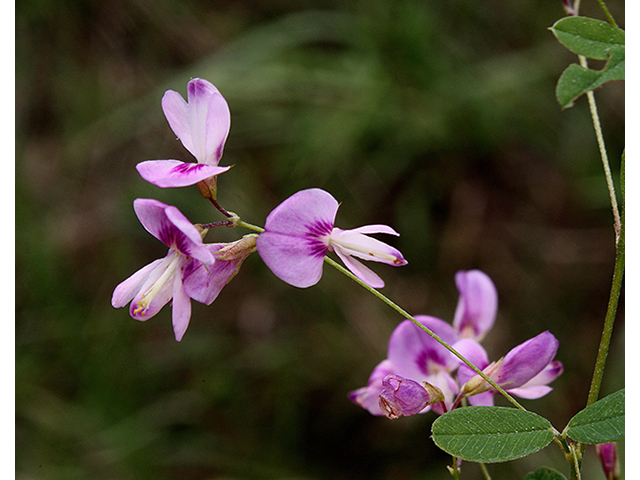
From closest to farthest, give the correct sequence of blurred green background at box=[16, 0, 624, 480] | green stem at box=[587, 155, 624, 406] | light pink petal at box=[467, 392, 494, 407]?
green stem at box=[587, 155, 624, 406] < light pink petal at box=[467, 392, 494, 407] < blurred green background at box=[16, 0, 624, 480]

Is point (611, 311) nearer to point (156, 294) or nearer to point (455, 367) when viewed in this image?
point (455, 367)

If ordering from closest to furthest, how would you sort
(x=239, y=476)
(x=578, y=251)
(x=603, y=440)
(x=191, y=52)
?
(x=603, y=440)
(x=239, y=476)
(x=578, y=251)
(x=191, y=52)

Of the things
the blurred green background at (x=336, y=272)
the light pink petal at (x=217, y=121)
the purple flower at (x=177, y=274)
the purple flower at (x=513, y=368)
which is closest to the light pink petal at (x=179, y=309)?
the purple flower at (x=177, y=274)

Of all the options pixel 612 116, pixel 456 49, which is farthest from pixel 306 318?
pixel 612 116

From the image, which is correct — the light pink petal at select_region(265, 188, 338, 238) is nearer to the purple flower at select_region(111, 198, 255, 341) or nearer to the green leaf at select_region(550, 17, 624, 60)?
the purple flower at select_region(111, 198, 255, 341)

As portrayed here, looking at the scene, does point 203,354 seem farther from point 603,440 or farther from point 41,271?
point 603,440

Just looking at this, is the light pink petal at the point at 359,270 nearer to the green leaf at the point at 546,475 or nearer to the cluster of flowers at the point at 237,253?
the cluster of flowers at the point at 237,253

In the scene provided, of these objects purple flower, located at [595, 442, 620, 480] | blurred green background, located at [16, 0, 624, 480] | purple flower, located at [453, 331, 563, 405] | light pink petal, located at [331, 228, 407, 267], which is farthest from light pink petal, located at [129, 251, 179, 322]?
blurred green background, located at [16, 0, 624, 480]

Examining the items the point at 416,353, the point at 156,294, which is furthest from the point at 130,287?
the point at 416,353
